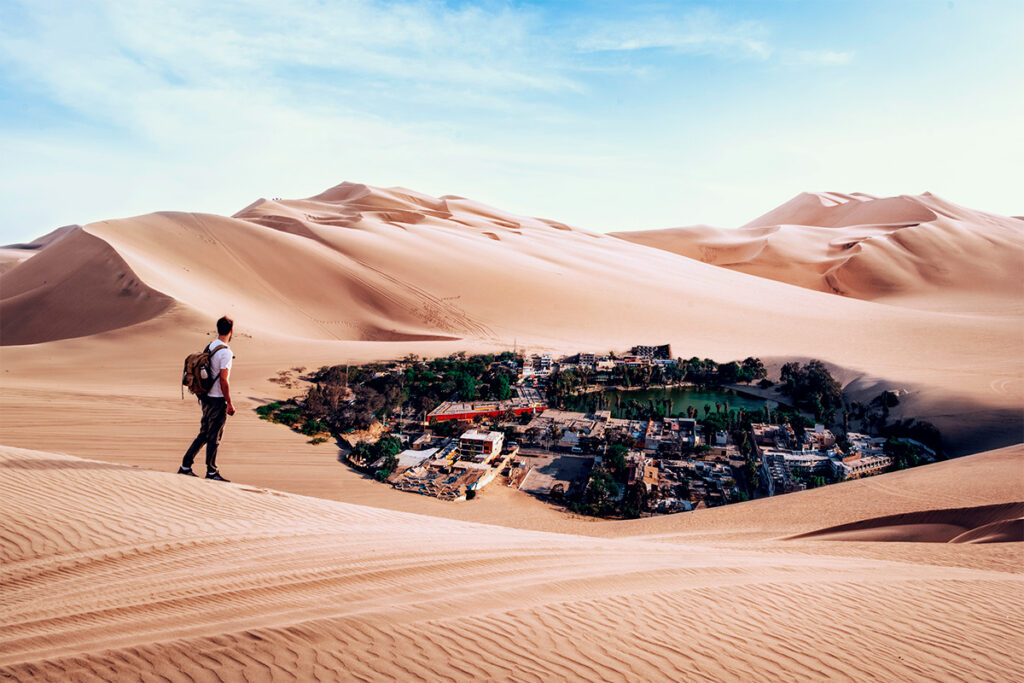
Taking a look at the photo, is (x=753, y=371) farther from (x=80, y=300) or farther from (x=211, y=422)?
(x=80, y=300)

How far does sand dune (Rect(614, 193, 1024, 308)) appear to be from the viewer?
42.7 m

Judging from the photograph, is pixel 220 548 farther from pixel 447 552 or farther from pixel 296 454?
pixel 296 454

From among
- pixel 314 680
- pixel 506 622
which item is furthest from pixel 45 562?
pixel 506 622

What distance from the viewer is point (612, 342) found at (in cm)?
2684

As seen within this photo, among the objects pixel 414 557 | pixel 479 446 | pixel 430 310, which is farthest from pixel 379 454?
pixel 430 310

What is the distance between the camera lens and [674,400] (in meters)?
21.2

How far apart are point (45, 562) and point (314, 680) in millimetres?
2557

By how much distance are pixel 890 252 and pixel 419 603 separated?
192ft

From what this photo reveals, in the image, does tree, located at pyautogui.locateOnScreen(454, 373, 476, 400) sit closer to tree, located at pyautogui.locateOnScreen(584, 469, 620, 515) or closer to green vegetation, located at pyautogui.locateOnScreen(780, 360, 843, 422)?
tree, located at pyautogui.locateOnScreen(584, 469, 620, 515)

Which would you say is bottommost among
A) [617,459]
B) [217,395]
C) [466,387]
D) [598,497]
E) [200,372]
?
[598,497]

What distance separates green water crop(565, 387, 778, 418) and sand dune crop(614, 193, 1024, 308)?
1064 inches

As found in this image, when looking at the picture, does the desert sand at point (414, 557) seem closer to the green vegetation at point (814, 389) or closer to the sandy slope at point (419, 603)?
the sandy slope at point (419, 603)

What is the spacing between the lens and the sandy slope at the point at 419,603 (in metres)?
2.55

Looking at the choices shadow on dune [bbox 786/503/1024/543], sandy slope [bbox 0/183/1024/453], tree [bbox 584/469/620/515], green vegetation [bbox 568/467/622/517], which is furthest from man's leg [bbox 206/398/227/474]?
sandy slope [bbox 0/183/1024/453]
